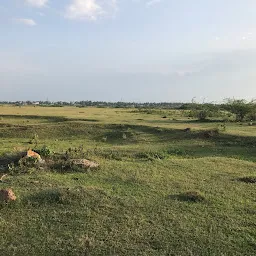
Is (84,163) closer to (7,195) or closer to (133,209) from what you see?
(7,195)

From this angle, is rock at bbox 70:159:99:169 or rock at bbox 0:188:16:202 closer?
rock at bbox 0:188:16:202

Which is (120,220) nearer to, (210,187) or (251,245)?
(251,245)

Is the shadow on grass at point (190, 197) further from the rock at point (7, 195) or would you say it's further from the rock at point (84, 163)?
the rock at point (7, 195)

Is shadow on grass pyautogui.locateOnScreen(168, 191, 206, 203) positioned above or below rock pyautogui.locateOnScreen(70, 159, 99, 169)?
below

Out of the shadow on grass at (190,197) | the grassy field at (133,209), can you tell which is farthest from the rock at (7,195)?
the shadow on grass at (190,197)

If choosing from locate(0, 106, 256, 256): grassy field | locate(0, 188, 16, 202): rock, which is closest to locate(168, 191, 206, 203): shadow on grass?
locate(0, 106, 256, 256): grassy field

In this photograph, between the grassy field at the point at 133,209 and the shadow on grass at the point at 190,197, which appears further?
the shadow on grass at the point at 190,197

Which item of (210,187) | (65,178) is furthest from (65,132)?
(210,187)

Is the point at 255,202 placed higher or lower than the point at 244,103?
lower

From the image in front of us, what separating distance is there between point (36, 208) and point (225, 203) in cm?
373

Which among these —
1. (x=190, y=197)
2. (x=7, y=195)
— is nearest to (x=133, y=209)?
(x=190, y=197)

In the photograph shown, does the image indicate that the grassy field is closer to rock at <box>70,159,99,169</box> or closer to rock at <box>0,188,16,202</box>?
rock at <box>0,188,16,202</box>

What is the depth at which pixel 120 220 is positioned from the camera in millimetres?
6418

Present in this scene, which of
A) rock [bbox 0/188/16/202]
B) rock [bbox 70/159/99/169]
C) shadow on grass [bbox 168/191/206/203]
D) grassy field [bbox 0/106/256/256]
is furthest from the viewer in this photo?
rock [bbox 70/159/99/169]
